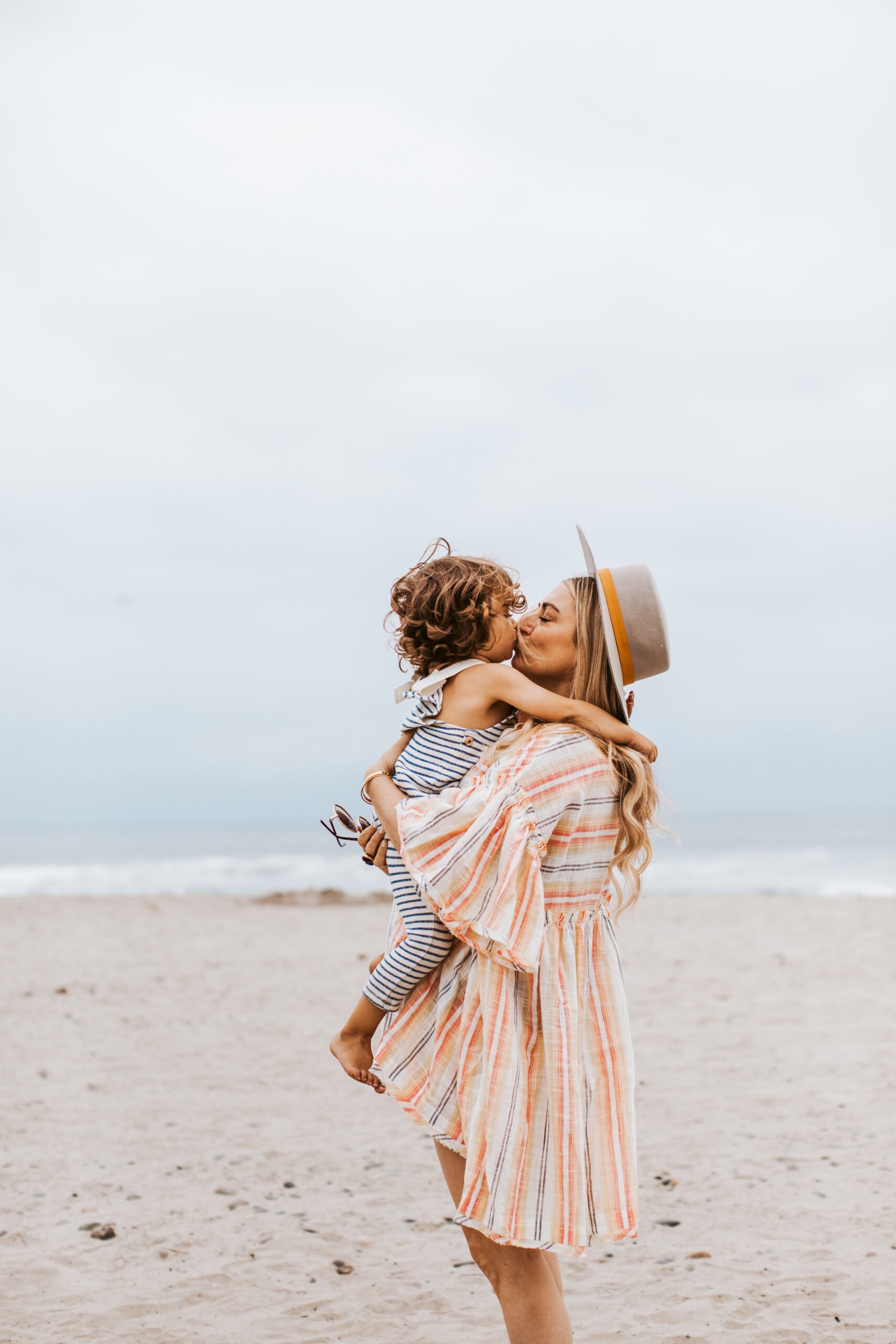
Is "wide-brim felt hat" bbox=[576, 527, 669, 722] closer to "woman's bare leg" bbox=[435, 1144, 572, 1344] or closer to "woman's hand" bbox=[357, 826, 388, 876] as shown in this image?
"woman's hand" bbox=[357, 826, 388, 876]

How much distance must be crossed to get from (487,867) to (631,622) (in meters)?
0.65

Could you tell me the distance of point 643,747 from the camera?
2404 mm

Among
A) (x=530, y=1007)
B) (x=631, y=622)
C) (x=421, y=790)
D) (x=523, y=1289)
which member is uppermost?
(x=631, y=622)

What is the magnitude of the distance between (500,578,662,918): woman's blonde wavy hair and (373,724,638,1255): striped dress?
1.5 inches

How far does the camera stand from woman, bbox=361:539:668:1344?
2166 millimetres

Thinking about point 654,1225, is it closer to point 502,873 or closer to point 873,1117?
point 873,1117

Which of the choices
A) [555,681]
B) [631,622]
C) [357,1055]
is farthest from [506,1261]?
[631,622]

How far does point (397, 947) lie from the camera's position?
7.79 ft

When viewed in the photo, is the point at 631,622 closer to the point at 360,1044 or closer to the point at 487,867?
the point at 487,867

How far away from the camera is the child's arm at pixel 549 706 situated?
7.60 feet

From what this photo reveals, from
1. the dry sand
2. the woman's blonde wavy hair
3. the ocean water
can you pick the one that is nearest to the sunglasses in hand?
the woman's blonde wavy hair

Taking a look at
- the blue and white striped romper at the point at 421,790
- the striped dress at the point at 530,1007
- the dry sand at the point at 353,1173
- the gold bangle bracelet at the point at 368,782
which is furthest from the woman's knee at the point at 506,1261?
the dry sand at the point at 353,1173

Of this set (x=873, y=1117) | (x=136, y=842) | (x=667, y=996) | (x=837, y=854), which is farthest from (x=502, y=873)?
(x=136, y=842)

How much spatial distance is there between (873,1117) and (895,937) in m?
7.03
